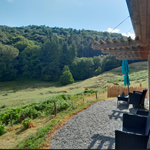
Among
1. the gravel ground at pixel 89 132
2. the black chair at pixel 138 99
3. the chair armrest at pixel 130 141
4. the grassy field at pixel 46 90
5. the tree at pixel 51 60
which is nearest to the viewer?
the chair armrest at pixel 130 141

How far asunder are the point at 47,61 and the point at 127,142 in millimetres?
48129

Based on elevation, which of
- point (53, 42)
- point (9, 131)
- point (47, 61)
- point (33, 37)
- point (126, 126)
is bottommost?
point (9, 131)

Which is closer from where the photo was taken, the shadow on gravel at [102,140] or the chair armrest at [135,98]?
the shadow on gravel at [102,140]

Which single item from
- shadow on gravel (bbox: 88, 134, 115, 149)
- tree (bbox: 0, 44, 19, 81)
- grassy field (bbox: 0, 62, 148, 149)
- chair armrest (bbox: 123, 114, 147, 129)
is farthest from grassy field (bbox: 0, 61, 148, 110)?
chair armrest (bbox: 123, 114, 147, 129)

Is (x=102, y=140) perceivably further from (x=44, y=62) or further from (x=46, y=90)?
(x=44, y=62)

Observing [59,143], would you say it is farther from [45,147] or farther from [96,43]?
[96,43]

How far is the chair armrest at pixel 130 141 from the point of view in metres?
2.27

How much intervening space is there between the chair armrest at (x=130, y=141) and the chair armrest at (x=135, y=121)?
3.28 ft

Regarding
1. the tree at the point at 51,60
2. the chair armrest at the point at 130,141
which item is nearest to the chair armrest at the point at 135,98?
the chair armrest at the point at 130,141

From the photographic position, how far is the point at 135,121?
3.32m

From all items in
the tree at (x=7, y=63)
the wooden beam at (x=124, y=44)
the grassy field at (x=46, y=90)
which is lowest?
the grassy field at (x=46, y=90)

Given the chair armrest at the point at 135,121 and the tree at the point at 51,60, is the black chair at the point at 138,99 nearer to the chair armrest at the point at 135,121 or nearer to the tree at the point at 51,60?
the chair armrest at the point at 135,121

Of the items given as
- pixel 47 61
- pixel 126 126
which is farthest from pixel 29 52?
pixel 126 126

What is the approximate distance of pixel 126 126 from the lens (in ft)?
11.0
